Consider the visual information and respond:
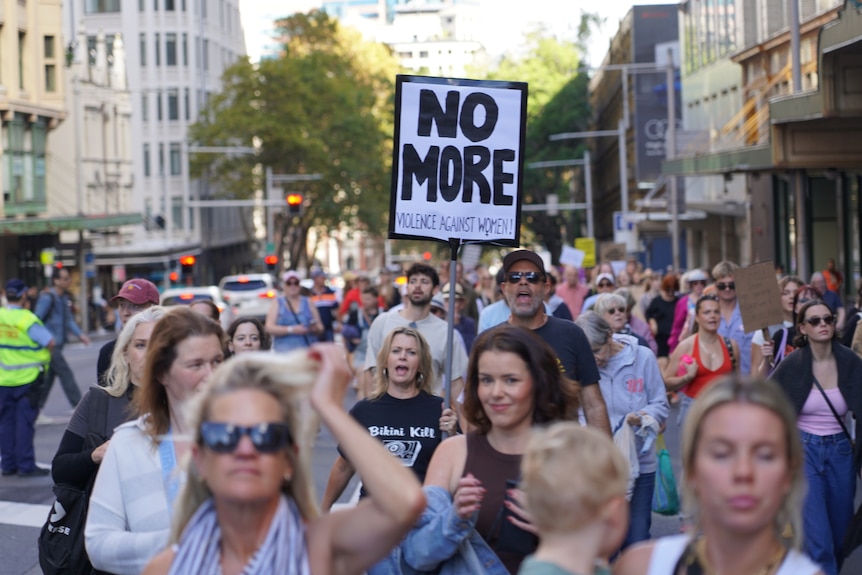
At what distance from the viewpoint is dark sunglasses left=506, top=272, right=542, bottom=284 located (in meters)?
7.88

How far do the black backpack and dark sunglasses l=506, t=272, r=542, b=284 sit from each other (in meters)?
2.72

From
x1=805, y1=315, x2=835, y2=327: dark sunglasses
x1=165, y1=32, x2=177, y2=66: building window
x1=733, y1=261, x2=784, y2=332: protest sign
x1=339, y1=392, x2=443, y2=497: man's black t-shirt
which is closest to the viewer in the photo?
x1=339, y1=392, x2=443, y2=497: man's black t-shirt

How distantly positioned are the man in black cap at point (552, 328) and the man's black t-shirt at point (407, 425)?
629 mm

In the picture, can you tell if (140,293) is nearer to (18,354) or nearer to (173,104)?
(18,354)

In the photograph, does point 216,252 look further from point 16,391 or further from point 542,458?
point 542,458

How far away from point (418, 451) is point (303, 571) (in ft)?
11.1

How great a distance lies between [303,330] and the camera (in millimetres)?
15820

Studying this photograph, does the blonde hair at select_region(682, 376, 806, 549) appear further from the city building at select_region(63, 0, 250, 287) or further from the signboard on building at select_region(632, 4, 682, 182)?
the city building at select_region(63, 0, 250, 287)

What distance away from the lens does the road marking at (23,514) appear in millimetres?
11258

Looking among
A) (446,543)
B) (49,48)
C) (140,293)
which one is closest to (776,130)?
(140,293)

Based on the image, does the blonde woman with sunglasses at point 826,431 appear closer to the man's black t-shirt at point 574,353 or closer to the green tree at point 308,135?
the man's black t-shirt at point 574,353

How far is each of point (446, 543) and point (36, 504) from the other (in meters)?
8.10

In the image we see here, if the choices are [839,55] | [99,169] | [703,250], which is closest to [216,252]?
[99,169]

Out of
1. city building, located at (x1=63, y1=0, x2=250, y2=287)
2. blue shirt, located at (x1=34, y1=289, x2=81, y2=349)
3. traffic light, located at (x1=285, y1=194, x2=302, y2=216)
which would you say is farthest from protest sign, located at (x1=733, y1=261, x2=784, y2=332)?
city building, located at (x1=63, y1=0, x2=250, y2=287)
